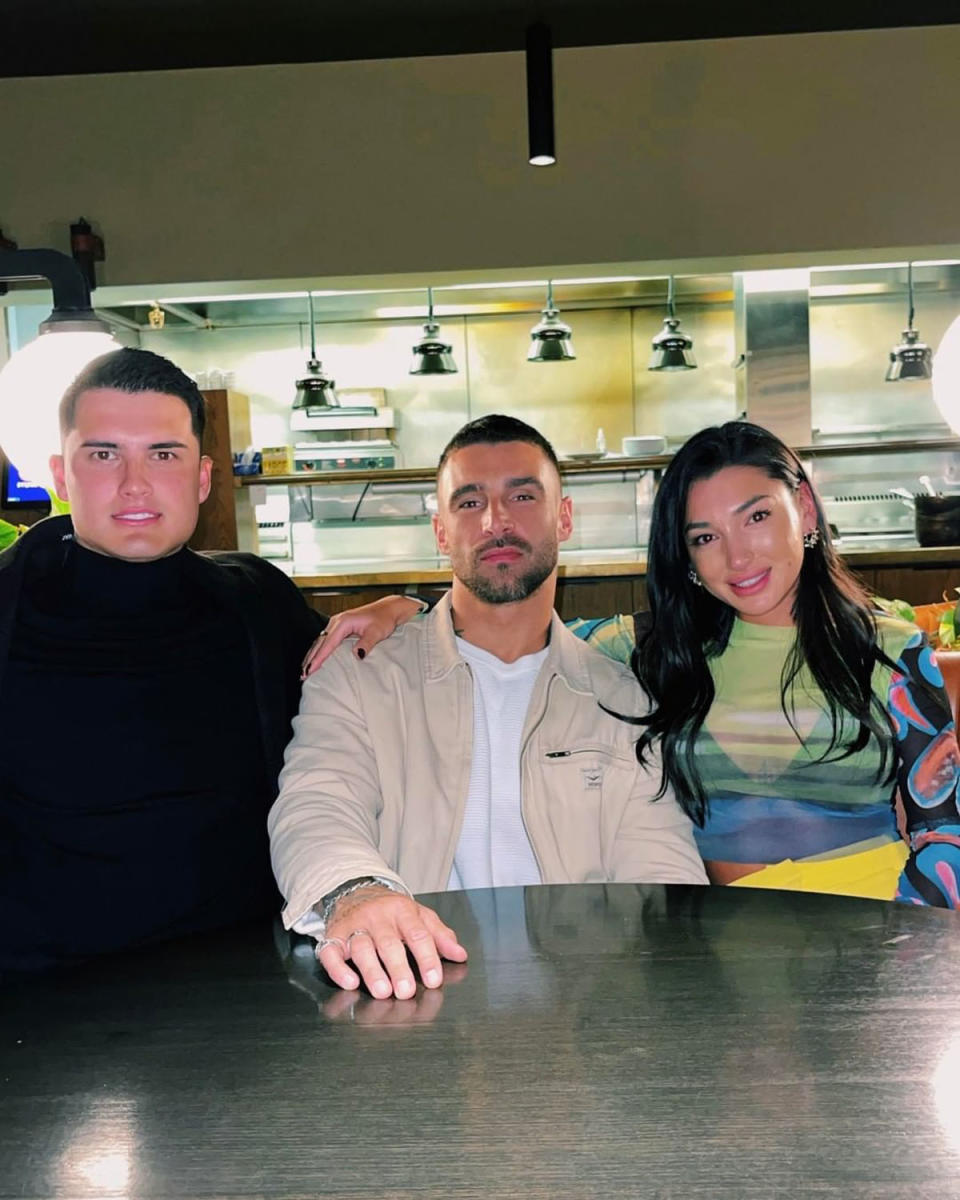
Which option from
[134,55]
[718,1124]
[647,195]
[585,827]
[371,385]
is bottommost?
[585,827]

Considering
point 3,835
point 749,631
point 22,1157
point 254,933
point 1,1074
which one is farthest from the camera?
point 749,631

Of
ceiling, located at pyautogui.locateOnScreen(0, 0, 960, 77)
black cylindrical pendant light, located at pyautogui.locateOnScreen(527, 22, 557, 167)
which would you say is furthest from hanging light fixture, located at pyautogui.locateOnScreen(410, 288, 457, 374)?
black cylindrical pendant light, located at pyautogui.locateOnScreen(527, 22, 557, 167)

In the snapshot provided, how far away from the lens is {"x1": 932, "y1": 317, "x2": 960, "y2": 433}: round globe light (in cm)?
186

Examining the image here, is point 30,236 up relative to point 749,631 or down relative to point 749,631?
up

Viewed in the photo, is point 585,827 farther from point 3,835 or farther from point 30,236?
point 30,236

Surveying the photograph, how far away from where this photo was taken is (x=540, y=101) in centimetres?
424

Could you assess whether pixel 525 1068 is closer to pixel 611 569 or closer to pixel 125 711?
pixel 125 711

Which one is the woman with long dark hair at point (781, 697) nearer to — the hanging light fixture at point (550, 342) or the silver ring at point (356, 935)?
the silver ring at point (356, 935)

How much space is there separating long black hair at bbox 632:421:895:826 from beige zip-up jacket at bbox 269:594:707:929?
2.1 inches

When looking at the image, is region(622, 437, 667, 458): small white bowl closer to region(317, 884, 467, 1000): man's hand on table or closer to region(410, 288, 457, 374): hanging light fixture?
region(410, 288, 457, 374): hanging light fixture

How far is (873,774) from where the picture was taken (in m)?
1.82

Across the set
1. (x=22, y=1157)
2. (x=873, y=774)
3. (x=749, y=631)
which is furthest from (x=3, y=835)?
(x=873, y=774)

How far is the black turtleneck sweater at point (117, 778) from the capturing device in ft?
5.79

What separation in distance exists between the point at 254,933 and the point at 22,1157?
1.82 ft
